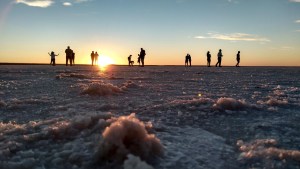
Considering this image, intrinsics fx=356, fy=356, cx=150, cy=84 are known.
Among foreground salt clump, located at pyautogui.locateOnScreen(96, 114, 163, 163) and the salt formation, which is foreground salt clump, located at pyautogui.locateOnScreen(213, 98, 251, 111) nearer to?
foreground salt clump, located at pyautogui.locateOnScreen(96, 114, 163, 163)

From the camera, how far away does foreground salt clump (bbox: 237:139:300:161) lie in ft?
11.6

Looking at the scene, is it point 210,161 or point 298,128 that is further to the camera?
point 298,128

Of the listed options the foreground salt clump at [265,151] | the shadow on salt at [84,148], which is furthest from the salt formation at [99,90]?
the foreground salt clump at [265,151]

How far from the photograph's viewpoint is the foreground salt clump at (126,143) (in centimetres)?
330

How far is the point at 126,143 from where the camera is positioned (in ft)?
11.3

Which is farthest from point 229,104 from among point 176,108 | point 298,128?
point 298,128

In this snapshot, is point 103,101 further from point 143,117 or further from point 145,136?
point 145,136

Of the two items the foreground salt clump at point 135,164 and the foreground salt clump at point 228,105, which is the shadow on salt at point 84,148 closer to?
the foreground salt clump at point 135,164

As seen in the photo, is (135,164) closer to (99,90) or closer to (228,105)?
(228,105)

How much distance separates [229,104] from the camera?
21.0 ft

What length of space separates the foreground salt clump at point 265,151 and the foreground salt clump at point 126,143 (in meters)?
0.93

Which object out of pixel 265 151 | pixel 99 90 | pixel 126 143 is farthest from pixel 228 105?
pixel 99 90

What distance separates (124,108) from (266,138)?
304 centimetres

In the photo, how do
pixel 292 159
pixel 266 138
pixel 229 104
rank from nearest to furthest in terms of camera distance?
pixel 292 159 < pixel 266 138 < pixel 229 104
